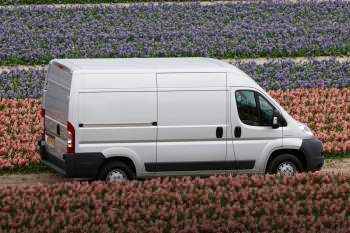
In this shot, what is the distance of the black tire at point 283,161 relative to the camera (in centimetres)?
1900

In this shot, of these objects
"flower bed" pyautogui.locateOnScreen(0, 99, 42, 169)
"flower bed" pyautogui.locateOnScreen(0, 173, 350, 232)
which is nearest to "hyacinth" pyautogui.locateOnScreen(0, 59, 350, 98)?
"flower bed" pyautogui.locateOnScreen(0, 99, 42, 169)

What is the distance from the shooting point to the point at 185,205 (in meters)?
16.8

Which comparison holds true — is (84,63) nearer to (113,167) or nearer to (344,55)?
(113,167)

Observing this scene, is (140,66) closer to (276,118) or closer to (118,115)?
(118,115)

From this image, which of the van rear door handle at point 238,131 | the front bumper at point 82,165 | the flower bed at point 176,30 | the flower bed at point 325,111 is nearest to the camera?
the front bumper at point 82,165

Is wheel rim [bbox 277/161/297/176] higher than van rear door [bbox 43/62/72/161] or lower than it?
lower

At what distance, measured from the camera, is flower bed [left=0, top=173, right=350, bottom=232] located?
15.8 metres

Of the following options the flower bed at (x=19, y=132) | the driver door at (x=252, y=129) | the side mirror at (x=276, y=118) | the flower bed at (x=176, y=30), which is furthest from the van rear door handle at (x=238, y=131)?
the flower bed at (x=176, y=30)

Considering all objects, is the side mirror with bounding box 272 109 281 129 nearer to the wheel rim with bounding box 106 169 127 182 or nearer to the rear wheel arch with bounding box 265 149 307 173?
the rear wheel arch with bounding box 265 149 307 173

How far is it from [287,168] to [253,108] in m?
1.18

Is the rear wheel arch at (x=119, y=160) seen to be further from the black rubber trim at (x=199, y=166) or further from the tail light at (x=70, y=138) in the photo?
the tail light at (x=70, y=138)

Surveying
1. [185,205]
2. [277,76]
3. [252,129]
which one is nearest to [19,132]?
[252,129]

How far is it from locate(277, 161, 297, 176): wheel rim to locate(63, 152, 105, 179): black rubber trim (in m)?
3.07

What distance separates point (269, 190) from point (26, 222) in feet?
12.6
